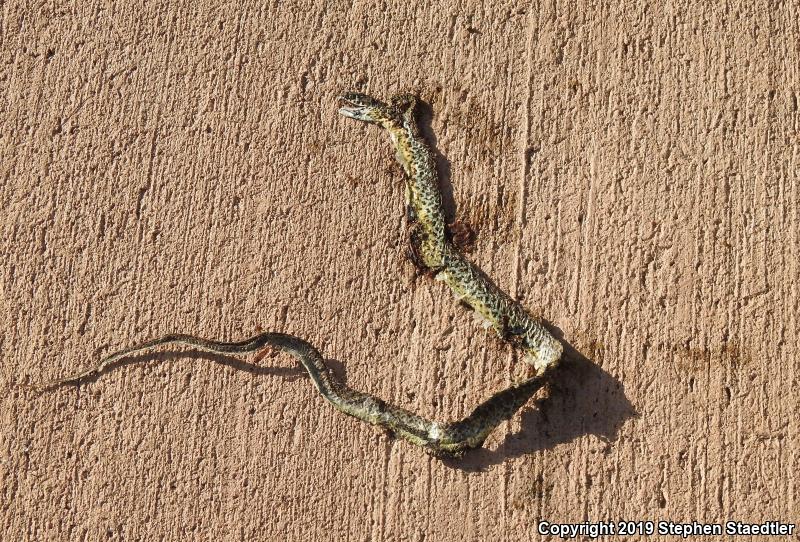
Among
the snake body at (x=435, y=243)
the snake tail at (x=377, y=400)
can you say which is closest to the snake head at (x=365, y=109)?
the snake body at (x=435, y=243)

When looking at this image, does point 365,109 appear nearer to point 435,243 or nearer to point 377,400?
point 435,243

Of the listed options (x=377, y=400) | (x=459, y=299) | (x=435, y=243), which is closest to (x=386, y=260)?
(x=435, y=243)

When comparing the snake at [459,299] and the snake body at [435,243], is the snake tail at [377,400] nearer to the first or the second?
the snake at [459,299]

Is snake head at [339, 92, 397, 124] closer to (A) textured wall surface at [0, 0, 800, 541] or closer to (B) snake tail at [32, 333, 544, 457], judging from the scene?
(A) textured wall surface at [0, 0, 800, 541]

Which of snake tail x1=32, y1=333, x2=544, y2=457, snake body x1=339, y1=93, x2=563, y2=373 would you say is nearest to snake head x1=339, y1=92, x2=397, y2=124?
snake body x1=339, y1=93, x2=563, y2=373

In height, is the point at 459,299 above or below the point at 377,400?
above

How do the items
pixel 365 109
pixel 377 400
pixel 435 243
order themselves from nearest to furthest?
pixel 377 400 → pixel 435 243 → pixel 365 109

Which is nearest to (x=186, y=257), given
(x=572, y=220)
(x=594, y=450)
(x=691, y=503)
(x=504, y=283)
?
(x=504, y=283)
